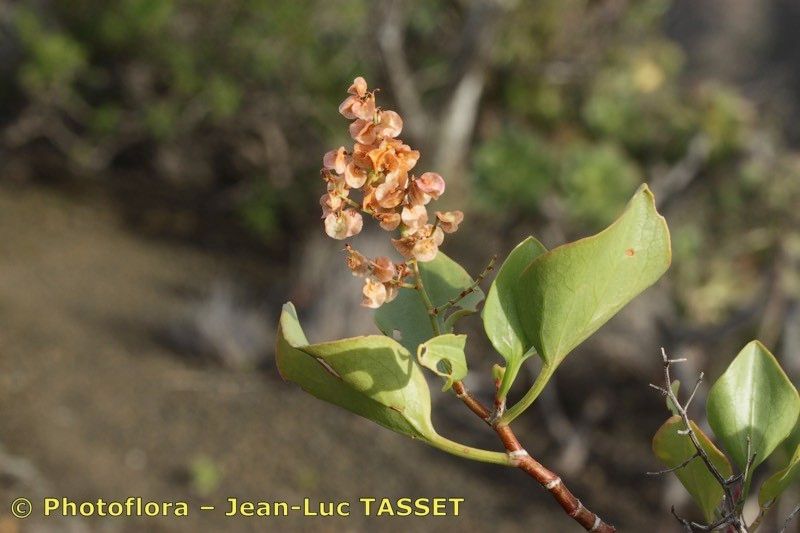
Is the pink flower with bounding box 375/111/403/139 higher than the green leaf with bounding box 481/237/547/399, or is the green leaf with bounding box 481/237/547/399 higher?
the pink flower with bounding box 375/111/403/139

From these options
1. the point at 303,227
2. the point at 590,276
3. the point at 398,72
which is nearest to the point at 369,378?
→ the point at 590,276

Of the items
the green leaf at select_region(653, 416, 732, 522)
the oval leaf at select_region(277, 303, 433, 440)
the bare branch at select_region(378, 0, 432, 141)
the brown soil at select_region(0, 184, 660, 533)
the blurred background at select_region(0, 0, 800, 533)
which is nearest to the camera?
the oval leaf at select_region(277, 303, 433, 440)

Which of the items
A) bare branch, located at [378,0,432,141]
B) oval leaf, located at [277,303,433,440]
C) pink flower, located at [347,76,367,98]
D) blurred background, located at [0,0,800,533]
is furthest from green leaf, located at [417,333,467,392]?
bare branch, located at [378,0,432,141]

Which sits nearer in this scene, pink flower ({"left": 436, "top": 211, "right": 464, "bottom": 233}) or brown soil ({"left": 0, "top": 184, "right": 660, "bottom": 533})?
pink flower ({"left": 436, "top": 211, "right": 464, "bottom": 233})

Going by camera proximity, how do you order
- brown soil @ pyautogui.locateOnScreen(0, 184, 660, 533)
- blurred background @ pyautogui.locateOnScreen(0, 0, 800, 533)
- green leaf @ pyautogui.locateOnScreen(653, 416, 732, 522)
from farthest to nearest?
blurred background @ pyautogui.locateOnScreen(0, 0, 800, 533)
brown soil @ pyautogui.locateOnScreen(0, 184, 660, 533)
green leaf @ pyautogui.locateOnScreen(653, 416, 732, 522)

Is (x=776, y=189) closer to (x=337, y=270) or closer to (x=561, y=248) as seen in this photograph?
(x=337, y=270)

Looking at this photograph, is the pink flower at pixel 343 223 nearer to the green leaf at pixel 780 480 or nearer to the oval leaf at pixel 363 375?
the oval leaf at pixel 363 375

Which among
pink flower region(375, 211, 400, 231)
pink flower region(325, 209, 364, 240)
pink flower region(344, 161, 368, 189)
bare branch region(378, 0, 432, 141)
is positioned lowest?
pink flower region(375, 211, 400, 231)

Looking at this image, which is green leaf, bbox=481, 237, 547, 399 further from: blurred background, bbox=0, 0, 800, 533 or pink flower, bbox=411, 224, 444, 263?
blurred background, bbox=0, 0, 800, 533

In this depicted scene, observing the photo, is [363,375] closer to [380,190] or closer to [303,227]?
[380,190]
